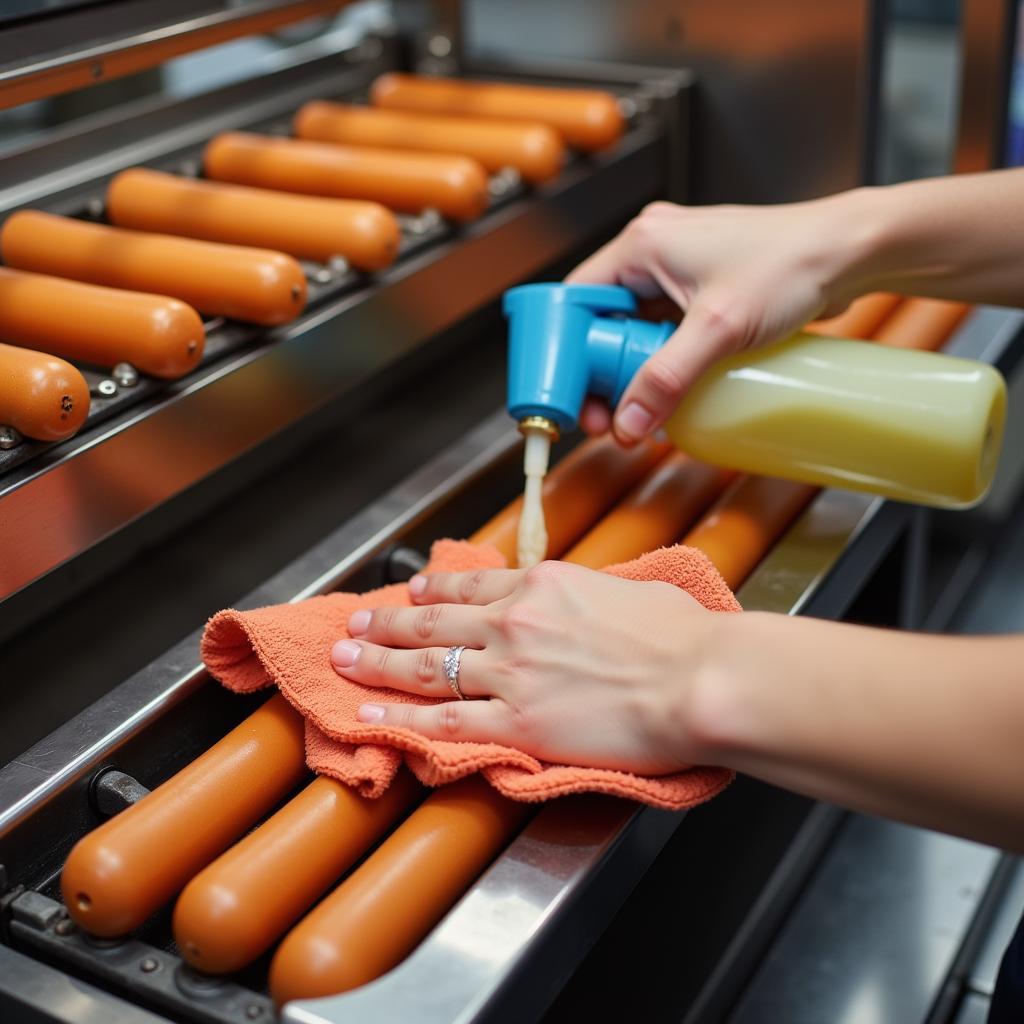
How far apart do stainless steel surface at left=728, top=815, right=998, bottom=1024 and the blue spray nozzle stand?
2.34 ft

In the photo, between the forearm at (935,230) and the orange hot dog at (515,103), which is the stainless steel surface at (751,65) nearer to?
the orange hot dog at (515,103)

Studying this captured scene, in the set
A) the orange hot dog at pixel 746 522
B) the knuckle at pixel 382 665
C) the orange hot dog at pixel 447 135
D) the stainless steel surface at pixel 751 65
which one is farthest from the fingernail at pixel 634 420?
the stainless steel surface at pixel 751 65

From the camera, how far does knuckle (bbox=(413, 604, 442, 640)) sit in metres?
0.92

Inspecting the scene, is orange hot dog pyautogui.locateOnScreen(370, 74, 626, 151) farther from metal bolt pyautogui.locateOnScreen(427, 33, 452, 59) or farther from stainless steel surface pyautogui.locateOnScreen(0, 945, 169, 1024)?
stainless steel surface pyautogui.locateOnScreen(0, 945, 169, 1024)

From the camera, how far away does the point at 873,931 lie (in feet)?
4.87

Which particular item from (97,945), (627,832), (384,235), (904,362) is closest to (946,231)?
(904,362)

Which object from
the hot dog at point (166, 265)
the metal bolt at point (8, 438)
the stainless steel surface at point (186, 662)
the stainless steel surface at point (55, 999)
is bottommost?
the stainless steel surface at point (55, 999)

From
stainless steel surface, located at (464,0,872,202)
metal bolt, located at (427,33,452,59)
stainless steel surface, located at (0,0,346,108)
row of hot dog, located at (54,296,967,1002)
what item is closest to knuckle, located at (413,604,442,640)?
row of hot dog, located at (54,296,967,1002)

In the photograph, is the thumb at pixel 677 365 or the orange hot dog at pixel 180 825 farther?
the thumb at pixel 677 365

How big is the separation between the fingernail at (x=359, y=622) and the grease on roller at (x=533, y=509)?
16 cm

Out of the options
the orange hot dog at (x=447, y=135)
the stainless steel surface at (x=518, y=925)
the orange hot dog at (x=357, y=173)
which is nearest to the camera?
the stainless steel surface at (x=518, y=925)

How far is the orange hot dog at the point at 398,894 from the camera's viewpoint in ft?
2.40

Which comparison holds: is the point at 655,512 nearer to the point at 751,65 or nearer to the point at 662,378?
the point at 662,378

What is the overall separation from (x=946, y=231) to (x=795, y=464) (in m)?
0.27
